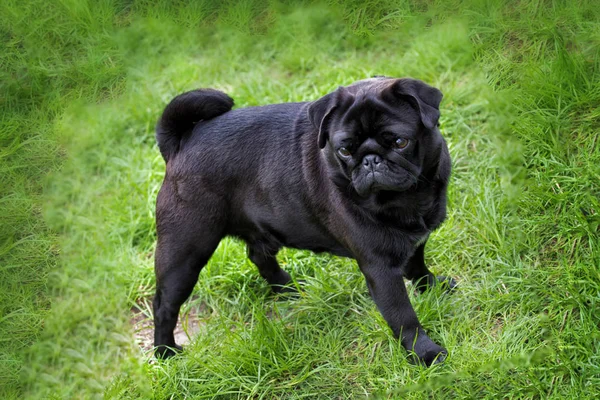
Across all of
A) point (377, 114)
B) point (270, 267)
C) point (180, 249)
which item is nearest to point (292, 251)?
point (270, 267)

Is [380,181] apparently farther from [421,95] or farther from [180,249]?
[180,249]

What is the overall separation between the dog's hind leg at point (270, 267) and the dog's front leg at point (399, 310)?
37.5 inches

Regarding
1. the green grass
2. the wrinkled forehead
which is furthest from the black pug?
the green grass

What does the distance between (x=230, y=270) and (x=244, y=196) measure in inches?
44.8

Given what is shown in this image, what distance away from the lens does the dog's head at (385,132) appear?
12.2 ft

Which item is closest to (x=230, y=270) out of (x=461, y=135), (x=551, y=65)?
(x=461, y=135)

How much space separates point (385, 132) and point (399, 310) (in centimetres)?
117

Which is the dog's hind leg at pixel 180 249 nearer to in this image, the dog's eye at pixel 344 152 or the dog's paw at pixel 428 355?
the dog's eye at pixel 344 152

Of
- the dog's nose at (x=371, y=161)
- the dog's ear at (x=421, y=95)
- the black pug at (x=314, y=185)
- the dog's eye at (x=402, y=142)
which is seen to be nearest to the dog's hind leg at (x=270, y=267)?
the black pug at (x=314, y=185)

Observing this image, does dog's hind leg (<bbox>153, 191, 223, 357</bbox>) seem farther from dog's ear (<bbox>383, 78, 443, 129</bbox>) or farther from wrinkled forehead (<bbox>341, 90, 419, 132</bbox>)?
dog's ear (<bbox>383, 78, 443, 129</bbox>)

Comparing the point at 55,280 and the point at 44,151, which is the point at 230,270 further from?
the point at 44,151

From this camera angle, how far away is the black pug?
12.4ft

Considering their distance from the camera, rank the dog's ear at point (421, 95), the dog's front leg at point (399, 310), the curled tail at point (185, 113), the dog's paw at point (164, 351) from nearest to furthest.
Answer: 1. the dog's ear at point (421, 95)
2. the dog's front leg at point (399, 310)
3. the curled tail at point (185, 113)
4. the dog's paw at point (164, 351)

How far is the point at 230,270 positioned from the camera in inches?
212
